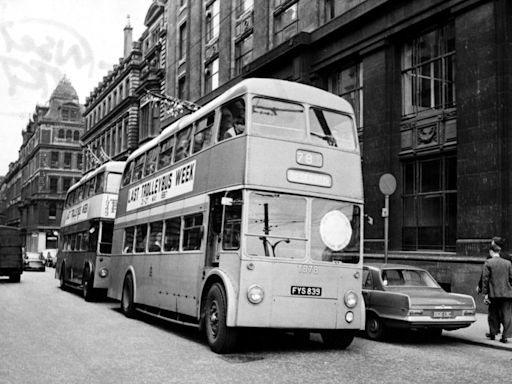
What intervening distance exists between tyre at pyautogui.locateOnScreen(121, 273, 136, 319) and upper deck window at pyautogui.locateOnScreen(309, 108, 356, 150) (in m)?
7.16

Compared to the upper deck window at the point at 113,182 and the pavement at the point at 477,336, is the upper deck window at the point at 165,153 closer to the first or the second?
the upper deck window at the point at 113,182

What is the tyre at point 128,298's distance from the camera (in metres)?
15.6

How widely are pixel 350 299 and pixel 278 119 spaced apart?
319 cm

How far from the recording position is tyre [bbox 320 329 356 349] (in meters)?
10.7

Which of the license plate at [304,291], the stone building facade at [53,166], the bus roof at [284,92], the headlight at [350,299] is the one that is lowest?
the headlight at [350,299]

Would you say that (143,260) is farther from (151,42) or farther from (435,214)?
(151,42)

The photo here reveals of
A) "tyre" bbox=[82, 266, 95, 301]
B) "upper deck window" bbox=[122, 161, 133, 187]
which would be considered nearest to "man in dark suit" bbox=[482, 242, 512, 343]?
"upper deck window" bbox=[122, 161, 133, 187]

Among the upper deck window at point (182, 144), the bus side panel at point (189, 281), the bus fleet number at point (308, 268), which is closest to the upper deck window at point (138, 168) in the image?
the upper deck window at point (182, 144)

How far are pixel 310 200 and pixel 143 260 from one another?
615cm

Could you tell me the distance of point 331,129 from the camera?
36.3 ft

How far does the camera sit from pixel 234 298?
977 centimetres

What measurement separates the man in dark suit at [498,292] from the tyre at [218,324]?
4.97 m

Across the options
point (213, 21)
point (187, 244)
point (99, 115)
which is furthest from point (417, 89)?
point (99, 115)

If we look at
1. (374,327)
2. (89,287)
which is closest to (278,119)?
(374,327)
